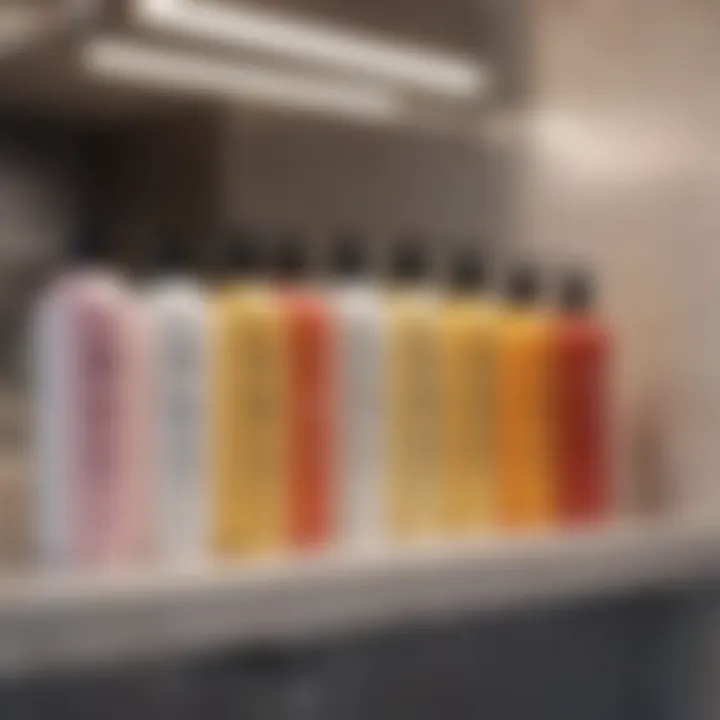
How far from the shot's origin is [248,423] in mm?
743

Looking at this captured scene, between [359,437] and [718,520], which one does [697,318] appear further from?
[359,437]

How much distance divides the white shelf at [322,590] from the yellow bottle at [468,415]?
5 cm

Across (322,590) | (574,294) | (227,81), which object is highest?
(227,81)

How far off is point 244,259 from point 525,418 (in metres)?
0.22

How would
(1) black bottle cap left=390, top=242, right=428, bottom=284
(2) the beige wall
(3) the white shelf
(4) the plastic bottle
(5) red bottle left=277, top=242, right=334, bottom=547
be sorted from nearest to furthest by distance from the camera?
(3) the white shelf, (4) the plastic bottle, (5) red bottle left=277, top=242, right=334, bottom=547, (1) black bottle cap left=390, top=242, right=428, bottom=284, (2) the beige wall

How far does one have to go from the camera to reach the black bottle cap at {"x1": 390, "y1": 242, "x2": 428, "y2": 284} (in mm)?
877

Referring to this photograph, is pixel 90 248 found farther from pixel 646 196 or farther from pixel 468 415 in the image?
pixel 646 196

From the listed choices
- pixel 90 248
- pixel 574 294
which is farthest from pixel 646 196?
pixel 90 248

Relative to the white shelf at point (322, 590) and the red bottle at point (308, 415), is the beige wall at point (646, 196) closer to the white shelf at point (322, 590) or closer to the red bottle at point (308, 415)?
the white shelf at point (322, 590)

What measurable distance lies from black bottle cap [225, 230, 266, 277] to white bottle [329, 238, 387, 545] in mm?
45

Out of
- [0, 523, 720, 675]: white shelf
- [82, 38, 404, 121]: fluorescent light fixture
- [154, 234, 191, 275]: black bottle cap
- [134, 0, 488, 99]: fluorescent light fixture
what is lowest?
[0, 523, 720, 675]: white shelf

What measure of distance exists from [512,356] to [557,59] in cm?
28

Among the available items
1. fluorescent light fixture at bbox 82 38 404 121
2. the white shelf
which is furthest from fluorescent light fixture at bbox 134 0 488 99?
the white shelf

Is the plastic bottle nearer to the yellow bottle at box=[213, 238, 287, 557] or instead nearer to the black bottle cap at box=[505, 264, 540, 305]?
the yellow bottle at box=[213, 238, 287, 557]
